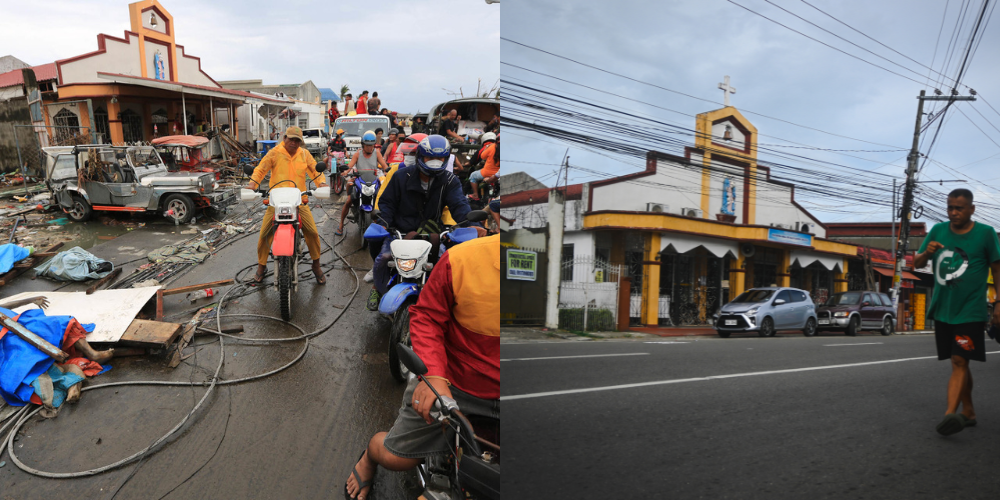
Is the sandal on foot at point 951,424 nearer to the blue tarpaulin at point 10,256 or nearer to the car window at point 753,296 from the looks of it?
the car window at point 753,296

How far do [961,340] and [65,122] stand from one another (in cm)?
2348

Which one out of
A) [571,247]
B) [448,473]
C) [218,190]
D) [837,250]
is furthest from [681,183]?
[218,190]

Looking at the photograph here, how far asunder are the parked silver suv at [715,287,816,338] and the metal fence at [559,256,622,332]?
0.69 ft

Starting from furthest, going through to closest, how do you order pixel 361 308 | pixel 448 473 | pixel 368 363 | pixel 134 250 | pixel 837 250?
pixel 134 250
pixel 361 308
pixel 368 363
pixel 448 473
pixel 837 250

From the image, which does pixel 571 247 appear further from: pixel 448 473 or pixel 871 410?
pixel 448 473

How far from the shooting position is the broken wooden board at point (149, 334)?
4.32 m

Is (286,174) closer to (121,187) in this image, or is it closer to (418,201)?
(418,201)

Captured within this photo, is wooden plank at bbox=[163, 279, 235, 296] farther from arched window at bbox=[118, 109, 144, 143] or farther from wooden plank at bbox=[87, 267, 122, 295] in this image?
arched window at bbox=[118, 109, 144, 143]

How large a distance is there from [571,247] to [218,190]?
12252 millimetres

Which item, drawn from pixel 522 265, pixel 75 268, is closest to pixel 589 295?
pixel 522 265

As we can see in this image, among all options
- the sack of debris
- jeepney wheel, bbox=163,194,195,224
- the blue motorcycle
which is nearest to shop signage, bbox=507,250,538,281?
the blue motorcycle

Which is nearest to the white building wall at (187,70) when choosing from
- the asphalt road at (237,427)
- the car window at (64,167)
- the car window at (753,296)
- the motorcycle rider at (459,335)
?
the car window at (64,167)

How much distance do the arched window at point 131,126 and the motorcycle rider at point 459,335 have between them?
2146 cm

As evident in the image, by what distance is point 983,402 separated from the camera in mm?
881
